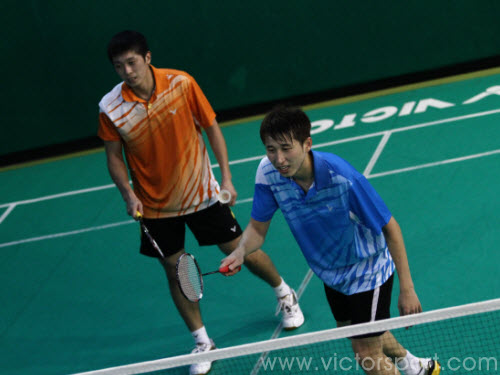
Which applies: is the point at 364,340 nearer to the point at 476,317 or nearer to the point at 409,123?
the point at 476,317

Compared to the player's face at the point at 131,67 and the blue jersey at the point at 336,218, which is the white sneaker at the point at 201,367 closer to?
the blue jersey at the point at 336,218

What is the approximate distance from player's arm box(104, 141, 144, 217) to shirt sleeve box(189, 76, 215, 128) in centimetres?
53

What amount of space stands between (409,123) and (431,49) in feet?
6.06

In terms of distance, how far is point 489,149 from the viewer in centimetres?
723

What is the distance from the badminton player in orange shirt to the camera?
4668mm

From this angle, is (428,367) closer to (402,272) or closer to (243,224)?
(402,272)

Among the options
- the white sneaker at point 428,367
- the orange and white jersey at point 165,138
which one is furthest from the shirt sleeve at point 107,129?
the white sneaker at point 428,367

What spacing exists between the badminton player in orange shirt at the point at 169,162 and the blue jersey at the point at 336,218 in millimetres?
1171

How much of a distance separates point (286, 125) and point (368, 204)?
0.53m

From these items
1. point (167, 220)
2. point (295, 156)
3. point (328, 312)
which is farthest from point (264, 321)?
point (295, 156)

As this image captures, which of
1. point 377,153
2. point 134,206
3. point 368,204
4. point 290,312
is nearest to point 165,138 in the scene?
point 134,206

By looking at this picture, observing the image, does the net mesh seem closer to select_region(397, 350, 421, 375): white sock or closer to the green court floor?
select_region(397, 350, 421, 375): white sock

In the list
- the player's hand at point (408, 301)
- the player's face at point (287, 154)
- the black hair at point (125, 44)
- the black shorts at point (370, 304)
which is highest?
the black hair at point (125, 44)

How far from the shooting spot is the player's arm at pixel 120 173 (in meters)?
4.68
